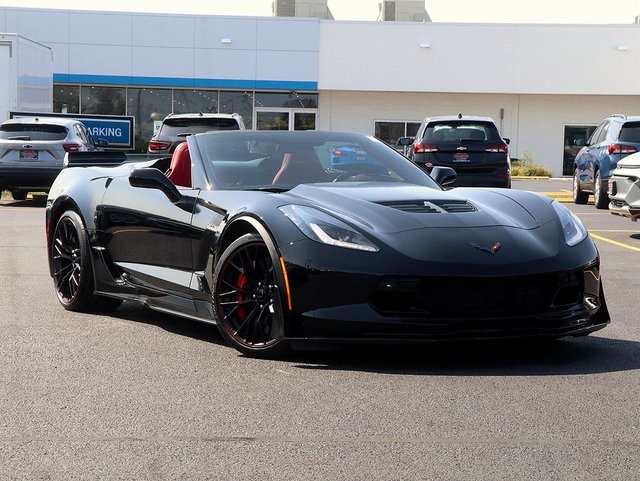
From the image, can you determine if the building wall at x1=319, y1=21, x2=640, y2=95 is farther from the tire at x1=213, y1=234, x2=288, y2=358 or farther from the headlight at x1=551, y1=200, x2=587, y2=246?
the tire at x1=213, y1=234, x2=288, y2=358

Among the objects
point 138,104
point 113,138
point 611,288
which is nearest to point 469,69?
point 138,104

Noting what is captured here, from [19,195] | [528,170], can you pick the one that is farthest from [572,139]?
[19,195]

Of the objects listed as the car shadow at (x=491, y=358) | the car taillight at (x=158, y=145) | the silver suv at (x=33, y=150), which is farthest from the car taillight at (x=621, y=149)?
the car shadow at (x=491, y=358)

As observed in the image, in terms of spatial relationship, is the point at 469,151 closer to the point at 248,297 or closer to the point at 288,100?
the point at 248,297

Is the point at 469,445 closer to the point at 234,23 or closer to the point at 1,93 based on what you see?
the point at 1,93

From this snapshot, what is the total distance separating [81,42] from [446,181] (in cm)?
3785

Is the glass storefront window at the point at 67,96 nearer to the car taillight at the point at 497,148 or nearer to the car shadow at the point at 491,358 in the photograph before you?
the car taillight at the point at 497,148

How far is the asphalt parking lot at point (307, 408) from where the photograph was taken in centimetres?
418

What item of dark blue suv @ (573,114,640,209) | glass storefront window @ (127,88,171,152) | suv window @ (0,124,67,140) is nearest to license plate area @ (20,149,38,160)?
suv window @ (0,124,67,140)

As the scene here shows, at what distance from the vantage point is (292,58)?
44031 millimetres

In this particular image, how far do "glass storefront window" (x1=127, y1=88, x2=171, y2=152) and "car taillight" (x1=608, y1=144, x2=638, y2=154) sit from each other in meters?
27.0

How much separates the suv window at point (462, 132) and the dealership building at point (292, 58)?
902 inches

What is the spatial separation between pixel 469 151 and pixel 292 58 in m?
23.9

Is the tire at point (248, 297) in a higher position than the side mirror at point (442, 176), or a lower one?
lower
